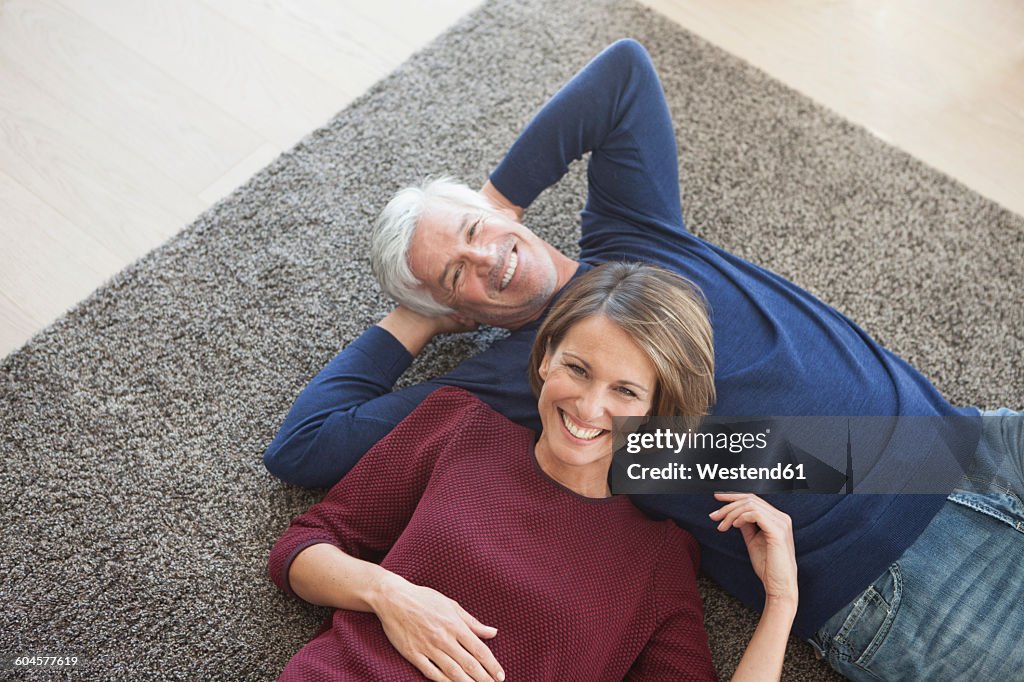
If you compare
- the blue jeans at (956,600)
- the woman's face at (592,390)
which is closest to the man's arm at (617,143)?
the woman's face at (592,390)

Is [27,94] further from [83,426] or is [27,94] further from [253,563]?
[253,563]

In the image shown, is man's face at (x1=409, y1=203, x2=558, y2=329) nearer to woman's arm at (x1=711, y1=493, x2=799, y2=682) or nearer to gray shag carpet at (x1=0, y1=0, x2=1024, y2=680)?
gray shag carpet at (x1=0, y1=0, x2=1024, y2=680)

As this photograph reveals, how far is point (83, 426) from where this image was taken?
1647mm

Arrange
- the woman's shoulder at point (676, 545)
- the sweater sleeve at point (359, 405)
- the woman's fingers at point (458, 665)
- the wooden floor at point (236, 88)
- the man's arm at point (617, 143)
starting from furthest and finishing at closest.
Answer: the wooden floor at point (236, 88) < the man's arm at point (617, 143) < the sweater sleeve at point (359, 405) < the woman's shoulder at point (676, 545) < the woman's fingers at point (458, 665)

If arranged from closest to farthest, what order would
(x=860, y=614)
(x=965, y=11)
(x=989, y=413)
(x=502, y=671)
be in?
1. (x=502, y=671)
2. (x=860, y=614)
3. (x=989, y=413)
4. (x=965, y=11)

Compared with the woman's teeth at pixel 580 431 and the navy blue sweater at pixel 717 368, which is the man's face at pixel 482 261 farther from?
the woman's teeth at pixel 580 431

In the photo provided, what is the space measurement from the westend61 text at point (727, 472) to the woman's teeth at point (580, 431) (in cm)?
15

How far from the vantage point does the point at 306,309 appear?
1.79m

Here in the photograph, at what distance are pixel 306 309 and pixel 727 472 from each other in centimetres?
92

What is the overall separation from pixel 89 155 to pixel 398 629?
4.56 ft

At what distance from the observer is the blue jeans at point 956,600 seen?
49.6 inches

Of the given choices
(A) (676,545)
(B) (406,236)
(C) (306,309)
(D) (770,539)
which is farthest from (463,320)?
(D) (770,539)

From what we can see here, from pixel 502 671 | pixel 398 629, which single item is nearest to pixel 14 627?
pixel 398 629

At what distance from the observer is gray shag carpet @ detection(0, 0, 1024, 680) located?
4.97ft
